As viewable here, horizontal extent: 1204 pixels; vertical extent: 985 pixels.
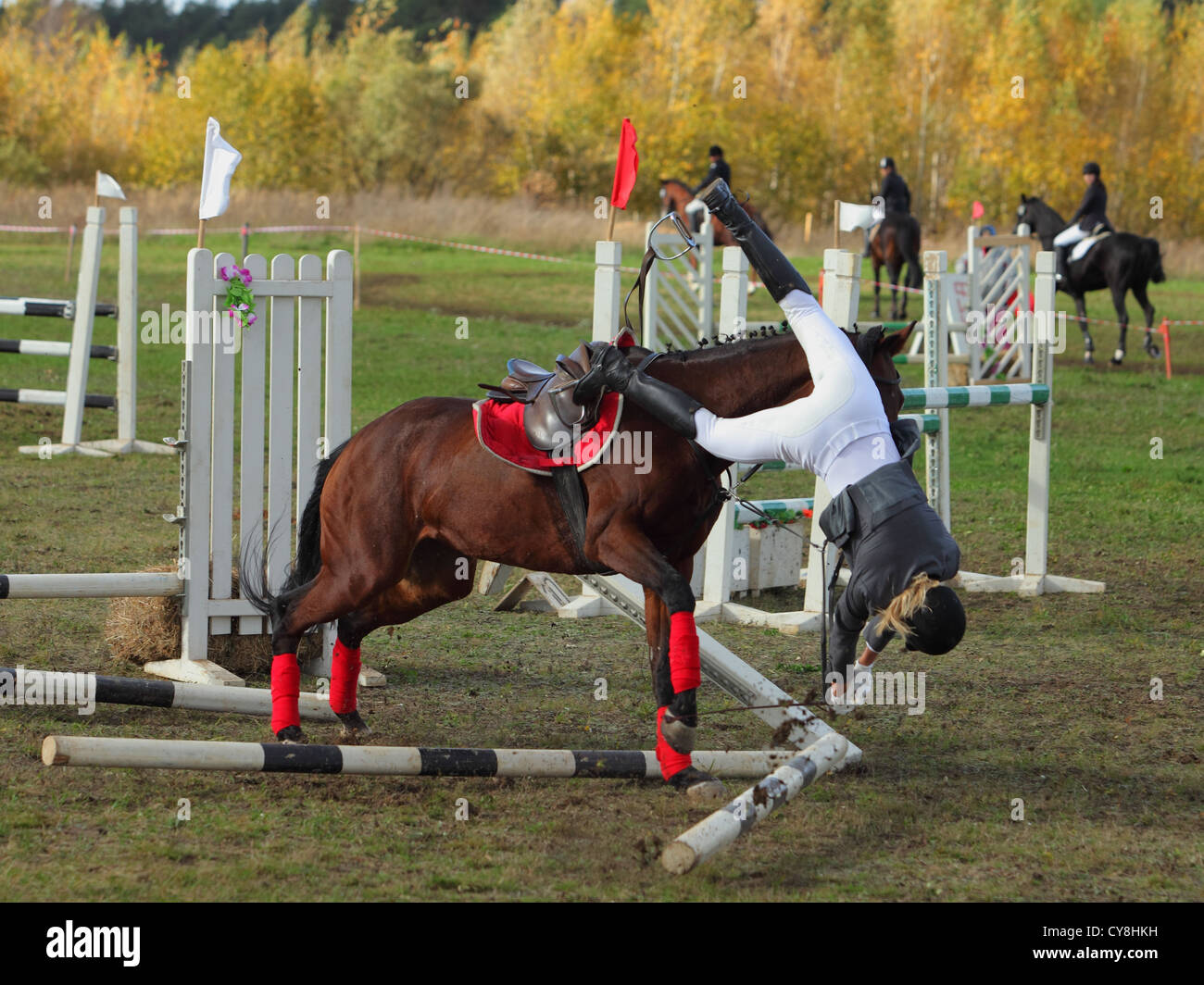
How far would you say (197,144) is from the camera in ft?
135

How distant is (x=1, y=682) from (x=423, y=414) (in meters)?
1.82

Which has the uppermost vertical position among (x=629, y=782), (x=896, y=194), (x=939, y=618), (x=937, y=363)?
(x=896, y=194)

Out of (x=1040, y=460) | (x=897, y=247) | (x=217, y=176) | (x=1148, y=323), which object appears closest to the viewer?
(x=217, y=176)

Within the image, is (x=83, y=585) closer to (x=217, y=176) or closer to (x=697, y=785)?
(x=217, y=176)

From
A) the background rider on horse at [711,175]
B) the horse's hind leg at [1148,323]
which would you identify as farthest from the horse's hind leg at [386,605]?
the horse's hind leg at [1148,323]

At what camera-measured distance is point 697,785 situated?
444 cm

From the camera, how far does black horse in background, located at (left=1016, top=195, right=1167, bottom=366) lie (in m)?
17.7

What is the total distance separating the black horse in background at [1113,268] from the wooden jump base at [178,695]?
47.2ft

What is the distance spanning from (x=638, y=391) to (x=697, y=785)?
1.24 metres

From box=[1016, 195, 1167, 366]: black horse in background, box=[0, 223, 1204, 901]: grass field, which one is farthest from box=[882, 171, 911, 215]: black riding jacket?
box=[0, 223, 1204, 901]: grass field

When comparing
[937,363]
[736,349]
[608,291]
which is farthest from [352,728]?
[937,363]

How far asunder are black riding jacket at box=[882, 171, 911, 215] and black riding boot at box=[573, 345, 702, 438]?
57.0 feet

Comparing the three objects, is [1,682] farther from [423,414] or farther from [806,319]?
[806,319]

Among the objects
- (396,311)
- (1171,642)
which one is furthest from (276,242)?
(1171,642)
